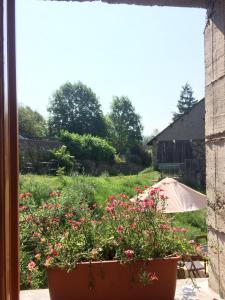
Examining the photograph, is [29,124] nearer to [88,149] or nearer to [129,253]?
[88,149]

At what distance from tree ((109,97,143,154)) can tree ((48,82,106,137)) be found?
1.75 meters

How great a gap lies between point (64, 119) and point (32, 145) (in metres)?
16.2

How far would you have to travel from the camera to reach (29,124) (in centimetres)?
2406

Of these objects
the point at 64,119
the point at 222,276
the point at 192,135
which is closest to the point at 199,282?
the point at 222,276

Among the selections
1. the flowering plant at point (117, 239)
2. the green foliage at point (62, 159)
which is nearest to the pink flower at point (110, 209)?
the flowering plant at point (117, 239)

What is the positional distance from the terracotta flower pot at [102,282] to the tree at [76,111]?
27.0 meters

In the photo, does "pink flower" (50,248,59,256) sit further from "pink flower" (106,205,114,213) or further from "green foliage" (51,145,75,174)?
"green foliage" (51,145,75,174)

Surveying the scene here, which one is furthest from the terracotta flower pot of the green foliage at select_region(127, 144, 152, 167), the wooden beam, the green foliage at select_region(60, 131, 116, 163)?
the green foliage at select_region(127, 144, 152, 167)

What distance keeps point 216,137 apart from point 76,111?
95.3 ft

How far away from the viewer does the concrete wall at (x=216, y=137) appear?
1921 millimetres

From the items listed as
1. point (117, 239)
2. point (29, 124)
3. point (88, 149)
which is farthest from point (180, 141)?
point (117, 239)

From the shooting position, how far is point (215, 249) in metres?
2.06

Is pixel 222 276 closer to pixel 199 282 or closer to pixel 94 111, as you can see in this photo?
pixel 199 282

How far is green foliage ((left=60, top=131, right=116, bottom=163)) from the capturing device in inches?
736
